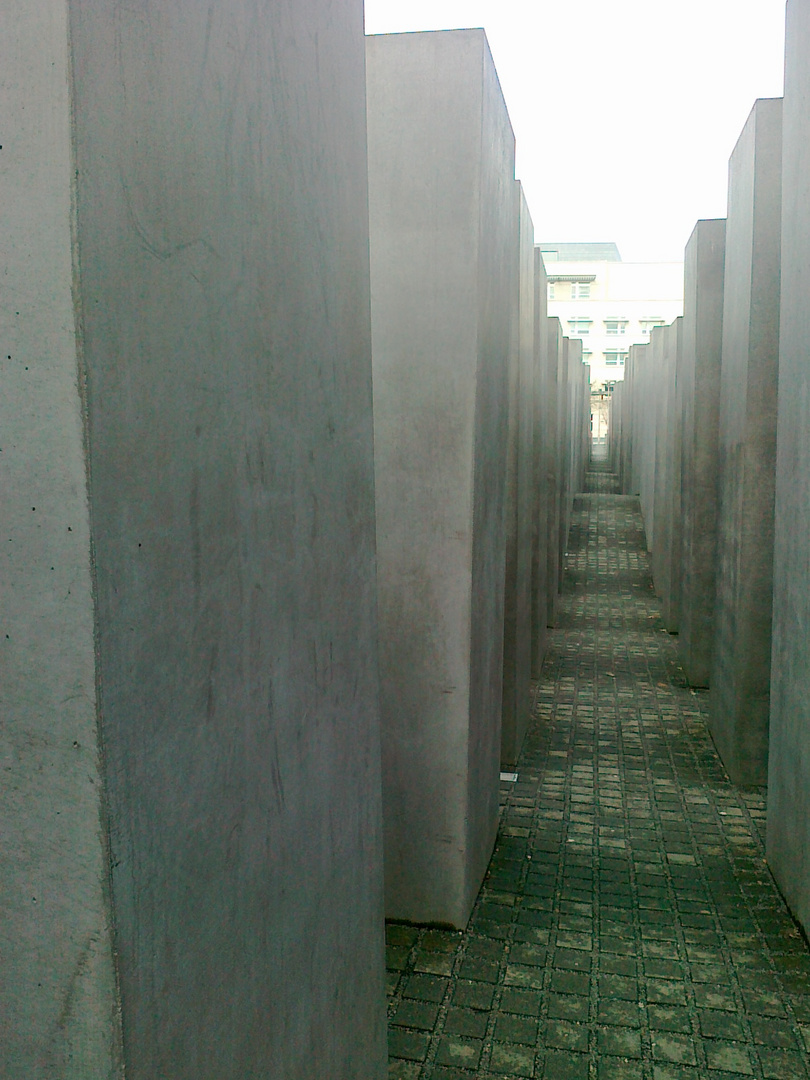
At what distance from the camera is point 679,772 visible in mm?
6996

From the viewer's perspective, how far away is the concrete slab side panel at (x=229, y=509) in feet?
4.76

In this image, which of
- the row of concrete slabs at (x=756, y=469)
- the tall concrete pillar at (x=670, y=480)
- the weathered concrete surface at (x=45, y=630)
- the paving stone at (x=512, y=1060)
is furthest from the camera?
the tall concrete pillar at (x=670, y=480)

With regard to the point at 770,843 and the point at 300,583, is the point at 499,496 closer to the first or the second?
the point at 770,843

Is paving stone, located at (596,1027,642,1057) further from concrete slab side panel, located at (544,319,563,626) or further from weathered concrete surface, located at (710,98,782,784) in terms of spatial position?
concrete slab side panel, located at (544,319,563,626)

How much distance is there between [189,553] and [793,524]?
3.91m

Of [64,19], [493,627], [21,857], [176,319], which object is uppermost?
[64,19]

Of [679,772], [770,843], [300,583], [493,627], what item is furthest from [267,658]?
[679,772]

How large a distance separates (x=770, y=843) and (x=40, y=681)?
4901 millimetres

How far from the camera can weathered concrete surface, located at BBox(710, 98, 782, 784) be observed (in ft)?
21.0

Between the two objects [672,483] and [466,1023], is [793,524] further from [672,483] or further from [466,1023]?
[672,483]

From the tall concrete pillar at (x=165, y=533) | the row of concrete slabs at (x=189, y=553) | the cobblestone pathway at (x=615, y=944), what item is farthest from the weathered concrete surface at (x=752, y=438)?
the tall concrete pillar at (x=165, y=533)

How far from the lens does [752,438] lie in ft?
21.9

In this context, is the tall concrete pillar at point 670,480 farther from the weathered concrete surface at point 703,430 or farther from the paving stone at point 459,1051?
the paving stone at point 459,1051

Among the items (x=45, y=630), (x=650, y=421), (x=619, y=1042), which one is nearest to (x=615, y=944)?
(x=619, y=1042)
